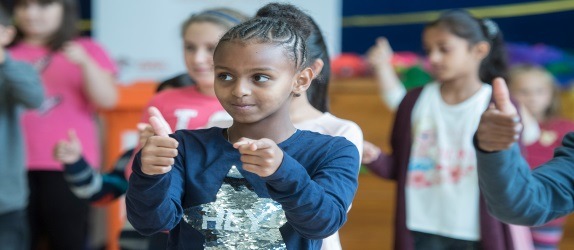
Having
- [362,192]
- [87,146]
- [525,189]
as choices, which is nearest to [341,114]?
[362,192]

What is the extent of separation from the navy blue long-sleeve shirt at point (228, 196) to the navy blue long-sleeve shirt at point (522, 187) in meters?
0.27

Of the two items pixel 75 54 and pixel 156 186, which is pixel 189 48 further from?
pixel 75 54

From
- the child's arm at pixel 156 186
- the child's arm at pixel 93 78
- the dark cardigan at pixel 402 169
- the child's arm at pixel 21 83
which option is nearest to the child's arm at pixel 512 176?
the child's arm at pixel 156 186

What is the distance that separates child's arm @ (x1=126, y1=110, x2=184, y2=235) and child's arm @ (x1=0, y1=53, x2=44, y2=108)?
5.19 ft

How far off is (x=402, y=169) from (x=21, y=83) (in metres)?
1.34

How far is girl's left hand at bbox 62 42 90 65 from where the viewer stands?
3357mm

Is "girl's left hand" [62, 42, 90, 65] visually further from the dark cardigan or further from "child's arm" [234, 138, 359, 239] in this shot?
"child's arm" [234, 138, 359, 239]

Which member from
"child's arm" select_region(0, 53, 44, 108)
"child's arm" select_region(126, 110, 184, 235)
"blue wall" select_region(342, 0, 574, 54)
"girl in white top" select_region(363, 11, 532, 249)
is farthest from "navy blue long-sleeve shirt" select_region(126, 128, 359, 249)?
"blue wall" select_region(342, 0, 574, 54)

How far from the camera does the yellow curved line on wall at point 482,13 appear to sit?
4605mm

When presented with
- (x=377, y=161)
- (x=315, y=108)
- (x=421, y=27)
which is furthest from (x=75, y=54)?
(x=421, y=27)

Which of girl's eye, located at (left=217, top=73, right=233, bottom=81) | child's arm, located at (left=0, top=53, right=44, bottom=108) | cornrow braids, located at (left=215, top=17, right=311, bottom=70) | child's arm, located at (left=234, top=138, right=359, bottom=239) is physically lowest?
child's arm, located at (left=0, top=53, right=44, bottom=108)

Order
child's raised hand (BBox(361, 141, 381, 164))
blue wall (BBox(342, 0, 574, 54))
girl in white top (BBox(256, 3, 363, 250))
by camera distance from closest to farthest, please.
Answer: girl in white top (BBox(256, 3, 363, 250)) → child's raised hand (BBox(361, 141, 381, 164)) → blue wall (BBox(342, 0, 574, 54))

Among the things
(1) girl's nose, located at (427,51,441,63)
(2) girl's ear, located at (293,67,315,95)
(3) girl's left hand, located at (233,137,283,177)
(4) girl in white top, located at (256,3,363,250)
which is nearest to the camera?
(3) girl's left hand, located at (233,137,283,177)

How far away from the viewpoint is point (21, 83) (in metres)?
2.98
